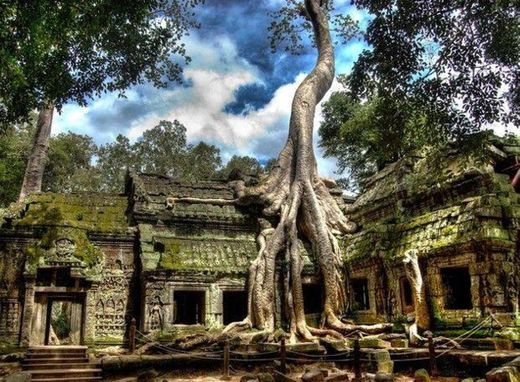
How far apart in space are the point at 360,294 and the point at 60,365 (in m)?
9.12

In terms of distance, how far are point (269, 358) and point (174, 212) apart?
263 inches

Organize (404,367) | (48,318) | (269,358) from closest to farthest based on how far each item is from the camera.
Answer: (404,367) → (269,358) → (48,318)

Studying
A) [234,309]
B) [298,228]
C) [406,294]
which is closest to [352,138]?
[298,228]

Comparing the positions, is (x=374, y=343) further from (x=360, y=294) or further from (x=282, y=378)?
(x=360, y=294)

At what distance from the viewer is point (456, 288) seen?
1112 cm

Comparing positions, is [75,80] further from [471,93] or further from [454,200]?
[454,200]

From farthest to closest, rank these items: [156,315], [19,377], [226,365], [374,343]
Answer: [156,315] < [374,343] < [226,365] < [19,377]

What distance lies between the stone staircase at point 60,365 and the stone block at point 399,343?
664 centimetres

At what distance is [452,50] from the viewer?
25.4ft

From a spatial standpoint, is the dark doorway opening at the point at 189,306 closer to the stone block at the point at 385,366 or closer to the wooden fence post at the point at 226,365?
the wooden fence post at the point at 226,365

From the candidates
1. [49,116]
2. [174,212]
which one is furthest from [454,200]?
[49,116]

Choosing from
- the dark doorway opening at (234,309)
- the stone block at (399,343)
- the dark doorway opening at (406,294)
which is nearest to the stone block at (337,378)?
the stone block at (399,343)

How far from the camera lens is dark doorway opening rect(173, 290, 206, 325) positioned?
14075mm

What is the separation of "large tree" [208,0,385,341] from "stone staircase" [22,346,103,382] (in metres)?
3.79
